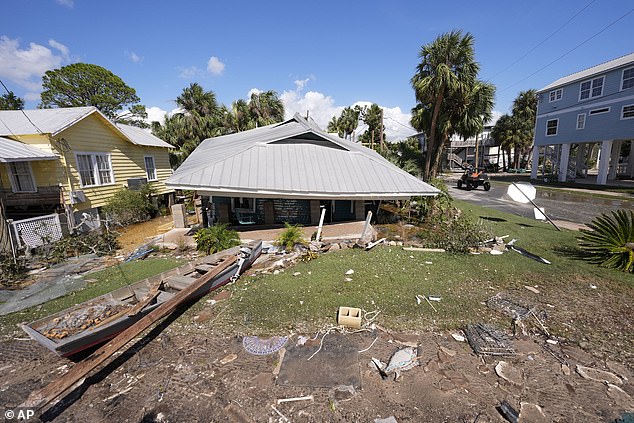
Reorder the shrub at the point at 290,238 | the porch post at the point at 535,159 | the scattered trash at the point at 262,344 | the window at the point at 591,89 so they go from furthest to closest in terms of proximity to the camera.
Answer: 1. the porch post at the point at 535,159
2. the window at the point at 591,89
3. the shrub at the point at 290,238
4. the scattered trash at the point at 262,344

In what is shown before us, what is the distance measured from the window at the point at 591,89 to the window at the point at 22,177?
3856 centimetres

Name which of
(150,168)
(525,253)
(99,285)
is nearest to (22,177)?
(150,168)

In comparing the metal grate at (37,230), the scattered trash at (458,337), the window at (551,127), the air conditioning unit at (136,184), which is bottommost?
the scattered trash at (458,337)

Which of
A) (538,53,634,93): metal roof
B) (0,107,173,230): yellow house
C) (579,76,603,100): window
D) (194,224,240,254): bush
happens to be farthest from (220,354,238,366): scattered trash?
(579,76,603,100): window

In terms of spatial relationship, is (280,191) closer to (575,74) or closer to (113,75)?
(575,74)

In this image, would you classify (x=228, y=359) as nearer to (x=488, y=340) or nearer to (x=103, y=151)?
(x=488, y=340)

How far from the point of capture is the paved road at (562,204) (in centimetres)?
1316

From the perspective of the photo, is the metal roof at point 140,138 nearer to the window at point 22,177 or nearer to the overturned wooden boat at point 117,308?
the window at point 22,177

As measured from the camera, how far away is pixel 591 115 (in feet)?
75.5

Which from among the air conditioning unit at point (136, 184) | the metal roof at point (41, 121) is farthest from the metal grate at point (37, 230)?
the air conditioning unit at point (136, 184)

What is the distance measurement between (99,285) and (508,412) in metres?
8.84

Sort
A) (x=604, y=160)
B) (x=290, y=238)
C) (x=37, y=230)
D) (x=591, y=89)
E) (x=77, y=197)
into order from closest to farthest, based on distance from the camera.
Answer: (x=290, y=238) < (x=37, y=230) < (x=77, y=197) < (x=604, y=160) < (x=591, y=89)

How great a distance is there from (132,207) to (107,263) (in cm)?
620

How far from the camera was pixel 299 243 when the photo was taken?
9.37m
